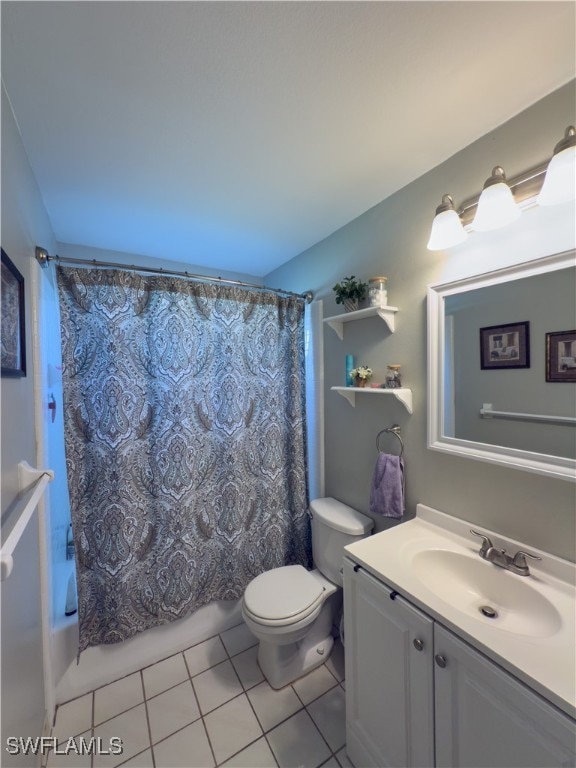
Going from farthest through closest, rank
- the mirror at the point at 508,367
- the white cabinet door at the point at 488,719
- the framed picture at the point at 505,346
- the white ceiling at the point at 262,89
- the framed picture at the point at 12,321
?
the framed picture at the point at 505,346, the mirror at the point at 508,367, the framed picture at the point at 12,321, the white ceiling at the point at 262,89, the white cabinet door at the point at 488,719

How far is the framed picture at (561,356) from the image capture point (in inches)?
36.5

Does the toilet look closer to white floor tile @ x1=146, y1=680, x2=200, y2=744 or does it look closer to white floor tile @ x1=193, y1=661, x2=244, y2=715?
white floor tile @ x1=193, y1=661, x2=244, y2=715

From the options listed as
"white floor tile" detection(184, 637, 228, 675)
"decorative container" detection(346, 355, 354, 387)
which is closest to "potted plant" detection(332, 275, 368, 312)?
"decorative container" detection(346, 355, 354, 387)

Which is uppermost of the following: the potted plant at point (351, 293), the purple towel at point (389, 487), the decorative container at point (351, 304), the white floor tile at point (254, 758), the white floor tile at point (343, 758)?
the potted plant at point (351, 293)

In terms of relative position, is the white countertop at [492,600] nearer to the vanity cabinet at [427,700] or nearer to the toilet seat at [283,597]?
the vanity cabinet at [427,700]

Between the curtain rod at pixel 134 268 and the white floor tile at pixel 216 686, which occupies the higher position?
the curtain rod at pixel 134 268

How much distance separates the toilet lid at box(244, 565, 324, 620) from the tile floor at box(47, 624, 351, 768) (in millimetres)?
438

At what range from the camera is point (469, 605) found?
1020 millimetres

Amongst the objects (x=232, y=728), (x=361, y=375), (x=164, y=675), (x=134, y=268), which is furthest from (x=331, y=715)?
(x=134, y=268)

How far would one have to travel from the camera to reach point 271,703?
1395mm

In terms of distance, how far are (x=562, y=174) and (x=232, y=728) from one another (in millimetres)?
2388

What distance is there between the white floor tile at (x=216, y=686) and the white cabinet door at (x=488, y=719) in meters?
1.01

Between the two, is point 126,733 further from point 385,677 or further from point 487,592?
point 487,592

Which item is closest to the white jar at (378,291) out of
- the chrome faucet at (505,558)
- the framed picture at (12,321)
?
the chrome faucet at (505,558)
